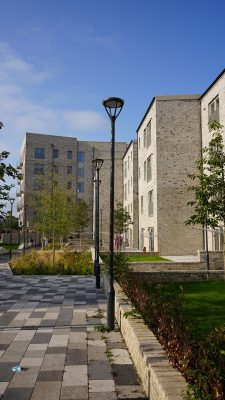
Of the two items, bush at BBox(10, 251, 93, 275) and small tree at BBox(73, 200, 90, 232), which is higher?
small tree at BBox(73, 200, 90, 232)

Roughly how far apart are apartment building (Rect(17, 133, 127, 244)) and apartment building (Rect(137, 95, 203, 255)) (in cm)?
3046

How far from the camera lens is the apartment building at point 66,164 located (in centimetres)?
6097

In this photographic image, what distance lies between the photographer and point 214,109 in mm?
25406

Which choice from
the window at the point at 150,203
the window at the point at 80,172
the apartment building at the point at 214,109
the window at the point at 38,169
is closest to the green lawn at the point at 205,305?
the apartment building at the point at 214,109

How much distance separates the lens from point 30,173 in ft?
203

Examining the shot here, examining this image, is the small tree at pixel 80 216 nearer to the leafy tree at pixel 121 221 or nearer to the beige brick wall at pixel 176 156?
A: the leafy tree at pixel 121 221

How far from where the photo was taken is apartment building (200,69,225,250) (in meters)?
23.0

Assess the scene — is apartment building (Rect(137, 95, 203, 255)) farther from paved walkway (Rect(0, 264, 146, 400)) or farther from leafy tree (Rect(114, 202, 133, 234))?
paved walkway (Rect(0, 264, 146, 400))

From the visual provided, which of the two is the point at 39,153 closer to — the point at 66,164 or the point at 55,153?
the point at 55,153

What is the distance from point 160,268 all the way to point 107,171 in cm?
4453

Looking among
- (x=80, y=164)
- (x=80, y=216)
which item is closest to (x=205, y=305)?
(x=80, y=216)

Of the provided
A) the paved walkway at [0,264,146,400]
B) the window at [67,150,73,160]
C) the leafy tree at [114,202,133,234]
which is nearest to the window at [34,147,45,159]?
the window at [67,150,73,160]

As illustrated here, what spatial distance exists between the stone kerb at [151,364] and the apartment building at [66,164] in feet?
174

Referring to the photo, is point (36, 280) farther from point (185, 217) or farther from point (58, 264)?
point (185, 217)
